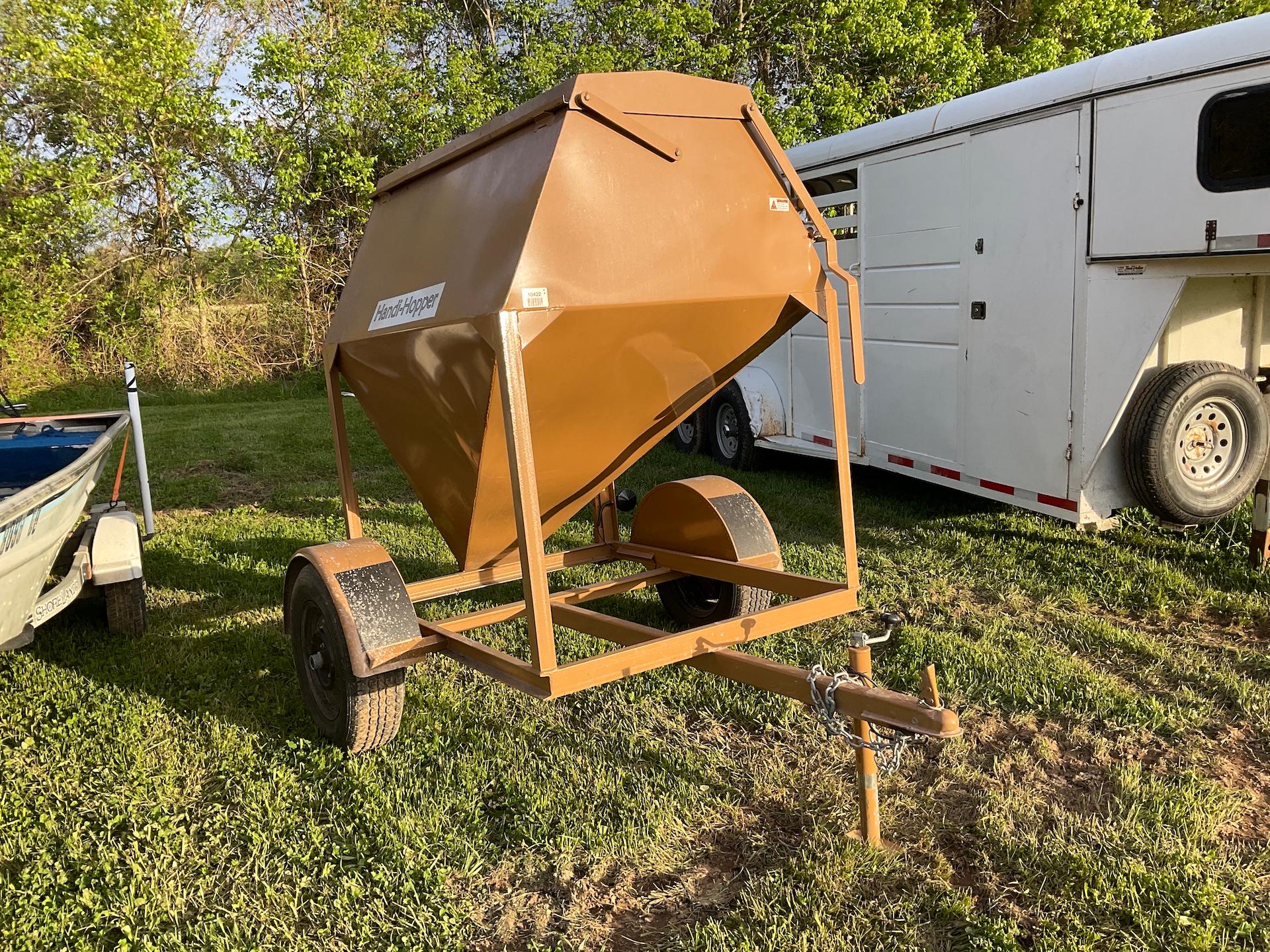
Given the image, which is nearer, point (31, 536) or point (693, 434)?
point (31, 536)

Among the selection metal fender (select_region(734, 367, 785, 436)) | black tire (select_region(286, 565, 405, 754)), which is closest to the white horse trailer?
metal fender (select_region(734, 367, 785, 436))

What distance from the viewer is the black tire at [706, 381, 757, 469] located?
908cm

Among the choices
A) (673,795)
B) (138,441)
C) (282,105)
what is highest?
(282,105)

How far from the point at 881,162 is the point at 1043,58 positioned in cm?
1166

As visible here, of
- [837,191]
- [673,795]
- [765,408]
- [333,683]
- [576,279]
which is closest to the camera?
[576,279]

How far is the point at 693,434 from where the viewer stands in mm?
10188

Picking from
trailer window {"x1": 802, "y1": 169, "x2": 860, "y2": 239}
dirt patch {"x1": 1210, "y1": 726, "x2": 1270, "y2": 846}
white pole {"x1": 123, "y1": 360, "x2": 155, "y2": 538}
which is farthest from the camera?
trailer window {"x1": 802, "y1": 169, "x2": 860, "y2": 239}

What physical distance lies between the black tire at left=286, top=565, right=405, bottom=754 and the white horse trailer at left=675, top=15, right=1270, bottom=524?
4.08 meters

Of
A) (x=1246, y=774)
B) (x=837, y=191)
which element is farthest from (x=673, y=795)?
(x=837, y=191)

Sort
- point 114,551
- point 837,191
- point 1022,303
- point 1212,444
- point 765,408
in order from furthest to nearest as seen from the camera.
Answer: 1. point 765,408
2. point 837,191
3. point 1022,303
4. point 1212,444
5. point 114,551

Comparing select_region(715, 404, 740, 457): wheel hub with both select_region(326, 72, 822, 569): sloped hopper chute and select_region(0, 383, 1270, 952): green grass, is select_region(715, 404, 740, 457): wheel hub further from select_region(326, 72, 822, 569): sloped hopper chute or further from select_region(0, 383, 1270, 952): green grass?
select_region(326, 72, 822, 569): sloped hopper chute

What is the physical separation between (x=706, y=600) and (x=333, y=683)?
2.06 metres

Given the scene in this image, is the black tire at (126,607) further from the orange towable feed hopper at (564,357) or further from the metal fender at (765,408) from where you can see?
the metal fender at (765,408)

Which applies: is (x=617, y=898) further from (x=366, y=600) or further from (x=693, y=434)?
(x=693, y=434)
